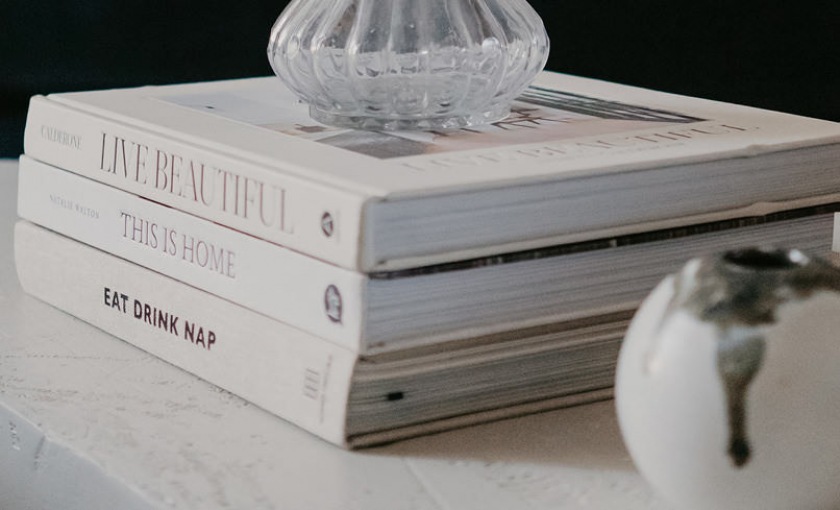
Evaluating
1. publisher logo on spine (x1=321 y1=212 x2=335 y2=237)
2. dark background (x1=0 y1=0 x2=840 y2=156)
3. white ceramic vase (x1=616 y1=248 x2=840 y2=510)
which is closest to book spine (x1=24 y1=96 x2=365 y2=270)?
publisher logo on spine (x1=321 y1=212 x2=335 y2=237)

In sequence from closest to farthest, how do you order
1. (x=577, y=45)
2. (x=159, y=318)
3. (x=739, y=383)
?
(x=739, y=383)
(x=159, y=318)
(x=577, y=45)

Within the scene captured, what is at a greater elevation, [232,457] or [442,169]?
[442,169]

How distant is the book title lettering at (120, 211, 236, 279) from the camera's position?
53cm

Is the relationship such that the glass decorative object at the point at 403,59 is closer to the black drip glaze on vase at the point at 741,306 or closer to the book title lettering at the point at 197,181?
the book title lettering at the point at 197,181

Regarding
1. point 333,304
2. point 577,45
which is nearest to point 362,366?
point 333,304

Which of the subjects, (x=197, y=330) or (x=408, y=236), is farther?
(x=197, y=330)

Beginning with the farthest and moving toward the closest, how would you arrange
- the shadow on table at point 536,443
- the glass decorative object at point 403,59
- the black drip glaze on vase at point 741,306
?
1. the glass decorative object at point 403,59
2. the shadow on table at point 536,443
3. the black drip glaze on vase at point 741,306

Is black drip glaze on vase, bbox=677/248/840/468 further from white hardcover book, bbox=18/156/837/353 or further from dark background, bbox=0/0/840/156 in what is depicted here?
dark background, bbox=0/0/840/156

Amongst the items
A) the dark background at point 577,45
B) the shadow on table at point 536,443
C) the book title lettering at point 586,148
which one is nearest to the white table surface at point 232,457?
the shadow on table at point 536,443

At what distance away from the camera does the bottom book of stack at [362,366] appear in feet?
1.58

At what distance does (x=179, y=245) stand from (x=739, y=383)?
27 centimetres

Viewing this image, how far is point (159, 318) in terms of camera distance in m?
0.58

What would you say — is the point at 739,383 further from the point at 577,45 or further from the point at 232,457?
the point at 577,45

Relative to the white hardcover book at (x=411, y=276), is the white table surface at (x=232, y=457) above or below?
below
